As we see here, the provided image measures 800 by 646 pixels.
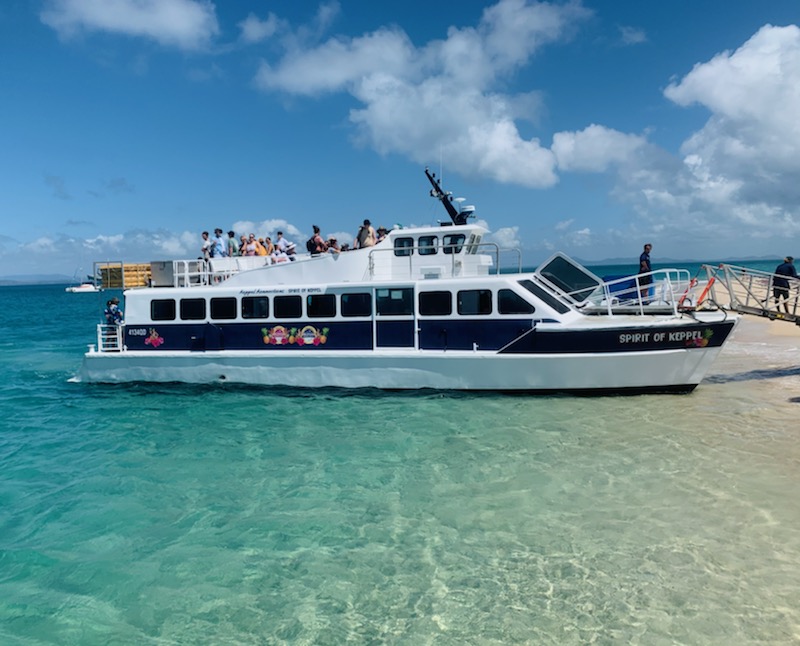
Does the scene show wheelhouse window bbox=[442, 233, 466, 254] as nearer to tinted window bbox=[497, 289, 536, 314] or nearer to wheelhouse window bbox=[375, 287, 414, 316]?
wheelhouse window bbox=[375, 287, 414, 316]

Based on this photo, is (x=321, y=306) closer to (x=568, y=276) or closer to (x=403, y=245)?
(x=403, y=245)

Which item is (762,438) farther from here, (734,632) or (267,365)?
(267,365)

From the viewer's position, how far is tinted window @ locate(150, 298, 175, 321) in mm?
15016

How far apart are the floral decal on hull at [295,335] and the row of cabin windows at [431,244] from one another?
8.99 ft

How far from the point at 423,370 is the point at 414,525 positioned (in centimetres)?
633

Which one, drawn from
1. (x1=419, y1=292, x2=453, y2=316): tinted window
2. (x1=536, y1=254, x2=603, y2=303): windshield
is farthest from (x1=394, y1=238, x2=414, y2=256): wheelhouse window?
(x1=536, y1=254, x2=603, y2=303): windshield

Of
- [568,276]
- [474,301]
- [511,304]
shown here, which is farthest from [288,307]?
[568,276]

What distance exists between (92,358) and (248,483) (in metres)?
9.19

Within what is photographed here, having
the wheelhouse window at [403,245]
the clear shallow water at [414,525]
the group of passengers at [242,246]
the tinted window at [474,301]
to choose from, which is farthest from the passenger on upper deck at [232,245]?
the tinted window at [474,301]

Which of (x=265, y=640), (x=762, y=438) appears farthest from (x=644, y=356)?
(x=265, y=640)

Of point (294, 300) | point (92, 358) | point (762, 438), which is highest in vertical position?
point (294, 300)

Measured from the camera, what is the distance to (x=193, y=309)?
1488cm

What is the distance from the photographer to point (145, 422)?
1210 centimetres

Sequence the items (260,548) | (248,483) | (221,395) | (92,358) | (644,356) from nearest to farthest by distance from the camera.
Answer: (260,548) < (248,483) < (644,356) < (221,395) < (92,358)
